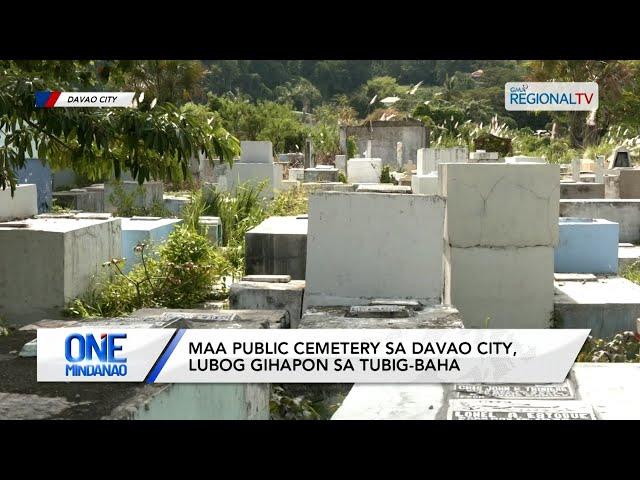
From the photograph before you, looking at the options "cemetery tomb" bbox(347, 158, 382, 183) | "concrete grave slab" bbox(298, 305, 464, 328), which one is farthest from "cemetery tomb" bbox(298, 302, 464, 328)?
"cemetery tomb" bbox(347, 158, 382, 183)

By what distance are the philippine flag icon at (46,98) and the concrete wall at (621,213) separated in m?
8.36

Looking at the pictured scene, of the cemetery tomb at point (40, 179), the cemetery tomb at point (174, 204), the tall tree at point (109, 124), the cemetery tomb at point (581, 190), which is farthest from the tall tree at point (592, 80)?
the tall tree at point (109, 124)

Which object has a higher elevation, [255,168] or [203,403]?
[255,168]

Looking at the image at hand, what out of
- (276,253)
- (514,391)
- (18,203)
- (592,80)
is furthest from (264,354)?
(592,80)

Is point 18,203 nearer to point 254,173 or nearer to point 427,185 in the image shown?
point 427,185

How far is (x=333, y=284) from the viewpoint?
647cm

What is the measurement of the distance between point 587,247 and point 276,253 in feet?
10.3

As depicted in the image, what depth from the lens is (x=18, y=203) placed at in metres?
8.44

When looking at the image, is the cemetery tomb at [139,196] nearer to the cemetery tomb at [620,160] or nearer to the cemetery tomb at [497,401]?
the cemetery tomb at [497,401]

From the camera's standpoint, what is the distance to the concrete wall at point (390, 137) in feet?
95.9

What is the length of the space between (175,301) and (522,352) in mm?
4702

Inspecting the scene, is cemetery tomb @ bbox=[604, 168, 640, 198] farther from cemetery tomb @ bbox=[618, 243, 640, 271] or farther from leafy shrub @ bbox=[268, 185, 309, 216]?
leafy shrub @ bbox=[268, 185, 309, 216]

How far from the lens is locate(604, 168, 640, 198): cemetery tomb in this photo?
1499cm

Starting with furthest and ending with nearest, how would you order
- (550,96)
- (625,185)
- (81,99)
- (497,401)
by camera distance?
1. (625,185)
2. (81,99)
3. (550,96)
4. (497,401)
